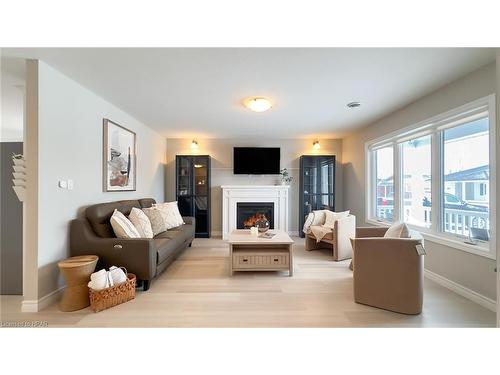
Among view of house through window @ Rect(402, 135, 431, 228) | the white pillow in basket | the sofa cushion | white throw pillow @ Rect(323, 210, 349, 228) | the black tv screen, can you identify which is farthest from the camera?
the black tv screen

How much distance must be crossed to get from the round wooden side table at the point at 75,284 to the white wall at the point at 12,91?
2.00 metres

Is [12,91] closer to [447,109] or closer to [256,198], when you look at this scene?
[256,198]

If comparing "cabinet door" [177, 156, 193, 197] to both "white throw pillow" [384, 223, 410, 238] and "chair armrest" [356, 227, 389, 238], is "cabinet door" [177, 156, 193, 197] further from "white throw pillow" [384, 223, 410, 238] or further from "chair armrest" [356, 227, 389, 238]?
"white throw pillow" [384, 223, 410, 238]

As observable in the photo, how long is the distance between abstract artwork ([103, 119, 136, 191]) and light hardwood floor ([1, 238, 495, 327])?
1.63m

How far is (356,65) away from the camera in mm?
2137

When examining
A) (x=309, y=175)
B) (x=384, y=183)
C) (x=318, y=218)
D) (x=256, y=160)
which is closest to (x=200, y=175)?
(x=256, y=160)

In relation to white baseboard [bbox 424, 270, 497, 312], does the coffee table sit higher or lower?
higher

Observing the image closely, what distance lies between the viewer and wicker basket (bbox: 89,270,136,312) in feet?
6.79

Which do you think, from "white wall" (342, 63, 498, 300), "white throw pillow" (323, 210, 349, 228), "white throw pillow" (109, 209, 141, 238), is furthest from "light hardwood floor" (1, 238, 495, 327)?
"white throw pillow" (323, 210, 349, 228)

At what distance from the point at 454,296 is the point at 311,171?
11.3 feet

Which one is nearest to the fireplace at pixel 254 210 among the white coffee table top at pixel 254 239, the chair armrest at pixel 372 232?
the white coffee table top at pixel 254 239

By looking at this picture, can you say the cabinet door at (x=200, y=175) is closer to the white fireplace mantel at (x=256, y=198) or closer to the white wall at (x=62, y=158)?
the white fireplace mantel at (x=256, y=198)

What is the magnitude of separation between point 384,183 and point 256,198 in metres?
2.65

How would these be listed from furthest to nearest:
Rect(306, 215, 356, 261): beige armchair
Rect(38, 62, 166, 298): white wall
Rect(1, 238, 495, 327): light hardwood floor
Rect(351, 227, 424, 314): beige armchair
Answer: Rect(306, 215, 356, 261): beige armchair → Rect(38, 62, 166, 298): white wall → Rect(351, 227, 424, 314): beige armchair → Rect(1, 238, 495, 327): light hardwood floor
